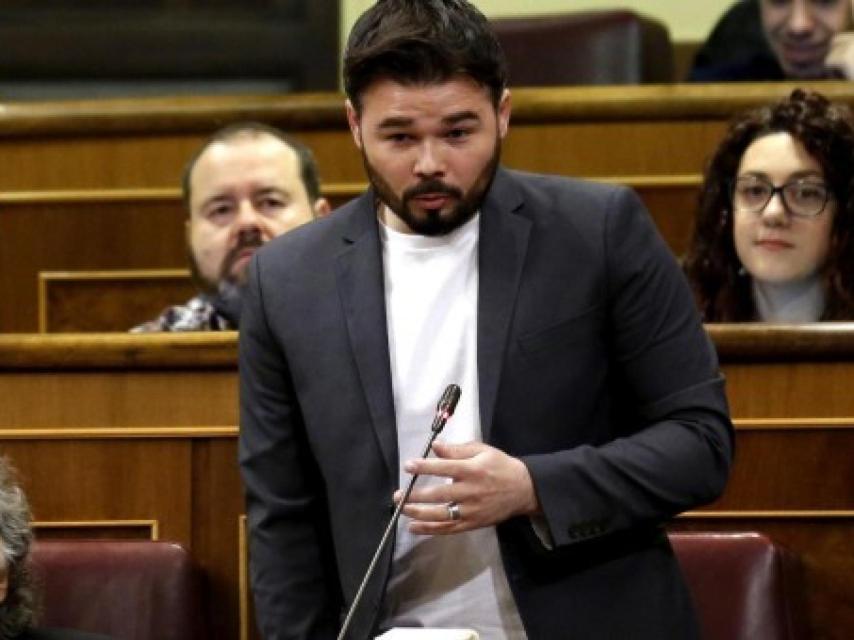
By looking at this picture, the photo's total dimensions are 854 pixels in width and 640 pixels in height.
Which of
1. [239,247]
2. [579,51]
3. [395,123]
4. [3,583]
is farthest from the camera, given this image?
[579,51]

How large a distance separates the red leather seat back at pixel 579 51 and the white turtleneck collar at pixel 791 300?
2.60 feet

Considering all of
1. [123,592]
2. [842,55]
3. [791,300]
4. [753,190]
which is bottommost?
[123,592]

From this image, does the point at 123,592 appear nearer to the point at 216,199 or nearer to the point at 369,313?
the point at 369,313

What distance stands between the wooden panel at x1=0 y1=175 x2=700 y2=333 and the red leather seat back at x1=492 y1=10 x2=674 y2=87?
44 centimetres

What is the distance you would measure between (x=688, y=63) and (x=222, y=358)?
1560 mm

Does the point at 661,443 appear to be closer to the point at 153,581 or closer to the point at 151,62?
the point at 153,581

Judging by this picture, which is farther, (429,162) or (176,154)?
(176,154)

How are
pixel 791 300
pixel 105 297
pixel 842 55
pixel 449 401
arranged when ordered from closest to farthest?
pixel 449 401 → pixel 791 300 → pixel 105 297 → pixel 842 55

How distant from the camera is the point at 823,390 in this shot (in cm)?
143

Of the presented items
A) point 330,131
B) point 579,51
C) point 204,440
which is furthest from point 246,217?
point 579,51

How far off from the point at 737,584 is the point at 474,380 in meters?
0.36

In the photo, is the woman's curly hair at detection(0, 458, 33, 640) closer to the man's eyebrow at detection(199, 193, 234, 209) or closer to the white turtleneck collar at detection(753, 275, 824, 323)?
the man's eyebrow at detection(199, 193, 234, 209)

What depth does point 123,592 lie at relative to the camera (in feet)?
4.51

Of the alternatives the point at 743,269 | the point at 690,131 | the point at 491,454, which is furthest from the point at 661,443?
the point at 690,131
